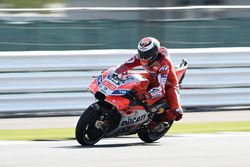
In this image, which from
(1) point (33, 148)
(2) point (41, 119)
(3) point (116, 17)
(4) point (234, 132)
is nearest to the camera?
(1) point (33, 148)

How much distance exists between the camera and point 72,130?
444 inches

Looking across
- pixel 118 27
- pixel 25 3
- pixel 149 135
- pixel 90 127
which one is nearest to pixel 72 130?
pixel 149 135

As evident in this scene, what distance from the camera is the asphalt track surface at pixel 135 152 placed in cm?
801

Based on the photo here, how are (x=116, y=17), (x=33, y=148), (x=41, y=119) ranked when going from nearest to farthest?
1. (x=33, y=148)
2. (x=41, y=119)
3. (x=116, y=17)

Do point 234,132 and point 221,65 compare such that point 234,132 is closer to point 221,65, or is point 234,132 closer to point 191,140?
point 191,140

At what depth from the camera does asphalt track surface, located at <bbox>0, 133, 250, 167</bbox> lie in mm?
8008

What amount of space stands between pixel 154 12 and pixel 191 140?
4.12 meters

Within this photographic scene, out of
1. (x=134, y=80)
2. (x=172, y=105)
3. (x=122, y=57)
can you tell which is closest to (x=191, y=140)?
(x=172, y=105)

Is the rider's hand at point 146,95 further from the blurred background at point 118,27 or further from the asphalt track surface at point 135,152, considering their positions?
the blurred background at point 118,27

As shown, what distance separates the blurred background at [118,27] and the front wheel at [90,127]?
13.3ft

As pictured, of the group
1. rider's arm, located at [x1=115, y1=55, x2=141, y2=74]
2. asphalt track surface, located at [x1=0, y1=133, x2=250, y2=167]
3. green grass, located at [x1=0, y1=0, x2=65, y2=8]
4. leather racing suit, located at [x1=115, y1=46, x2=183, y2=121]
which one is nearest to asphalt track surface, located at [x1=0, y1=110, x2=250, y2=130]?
asphalt track surface, located at [x1=0, y1=133, x2=250, y2=167]

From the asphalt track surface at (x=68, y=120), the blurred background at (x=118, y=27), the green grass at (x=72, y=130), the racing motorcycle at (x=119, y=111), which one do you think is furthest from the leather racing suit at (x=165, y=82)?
the blurred background at (x=118, y=27)

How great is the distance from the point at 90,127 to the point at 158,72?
1.19 metres

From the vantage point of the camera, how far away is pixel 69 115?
43.4 feet
